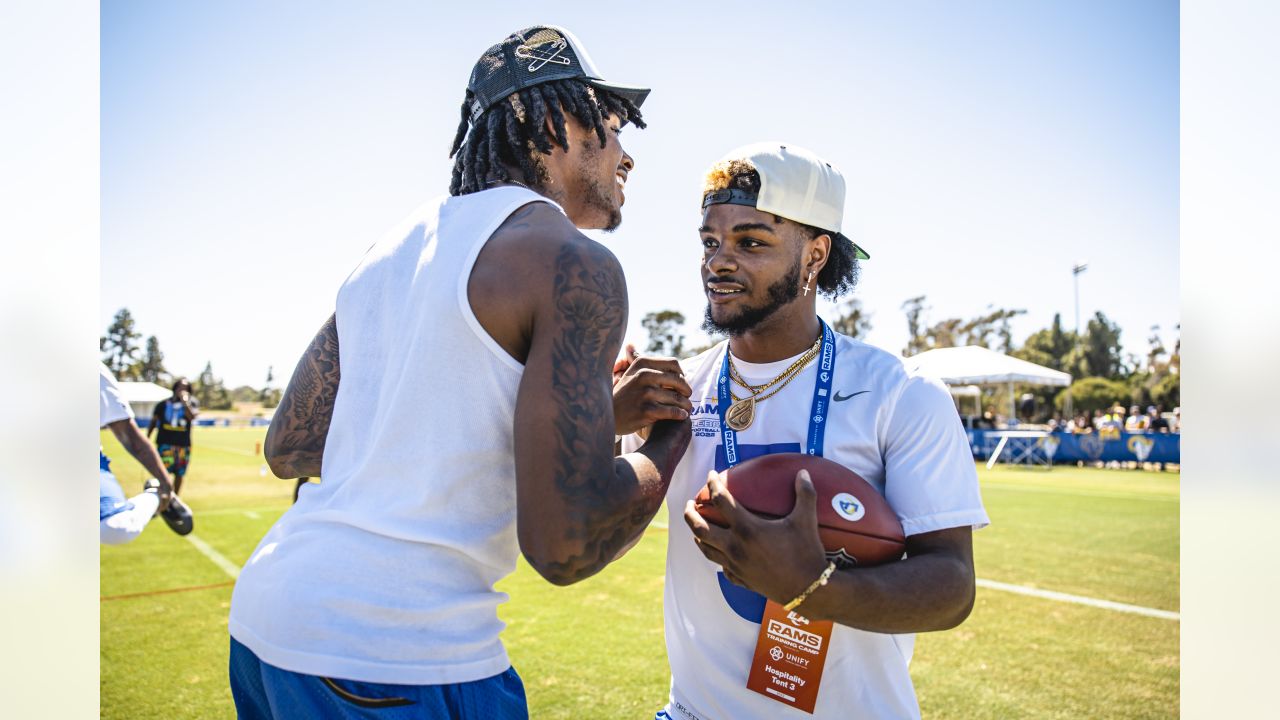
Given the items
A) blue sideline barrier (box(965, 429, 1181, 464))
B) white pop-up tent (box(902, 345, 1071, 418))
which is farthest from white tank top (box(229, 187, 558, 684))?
white pop-up tent (box(902, 345, 1071, 418))

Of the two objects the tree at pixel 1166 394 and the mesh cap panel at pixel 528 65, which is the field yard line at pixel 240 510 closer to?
the mesh cap panel at pixel 528 65

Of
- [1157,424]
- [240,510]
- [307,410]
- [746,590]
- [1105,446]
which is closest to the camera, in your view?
[307,410]

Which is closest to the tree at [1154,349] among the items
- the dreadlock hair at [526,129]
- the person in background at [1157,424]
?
the person in background at [1157,424]

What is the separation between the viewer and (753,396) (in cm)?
254

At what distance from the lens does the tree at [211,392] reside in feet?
312

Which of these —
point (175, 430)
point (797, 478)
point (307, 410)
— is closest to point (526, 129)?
point (307, 410)

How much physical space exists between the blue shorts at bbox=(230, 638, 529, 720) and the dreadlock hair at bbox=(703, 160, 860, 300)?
1723 mm

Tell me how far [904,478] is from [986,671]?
3.91 metres

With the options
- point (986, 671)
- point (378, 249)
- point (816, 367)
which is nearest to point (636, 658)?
point (986, 671)

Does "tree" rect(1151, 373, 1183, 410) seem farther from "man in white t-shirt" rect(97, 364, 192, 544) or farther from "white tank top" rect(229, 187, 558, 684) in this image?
"white tank top" rect(229, 187, 558, 684)

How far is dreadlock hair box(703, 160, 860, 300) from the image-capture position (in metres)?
2.63

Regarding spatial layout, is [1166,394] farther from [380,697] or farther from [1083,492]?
[380,697]

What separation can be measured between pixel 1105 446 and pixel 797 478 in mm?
26171
